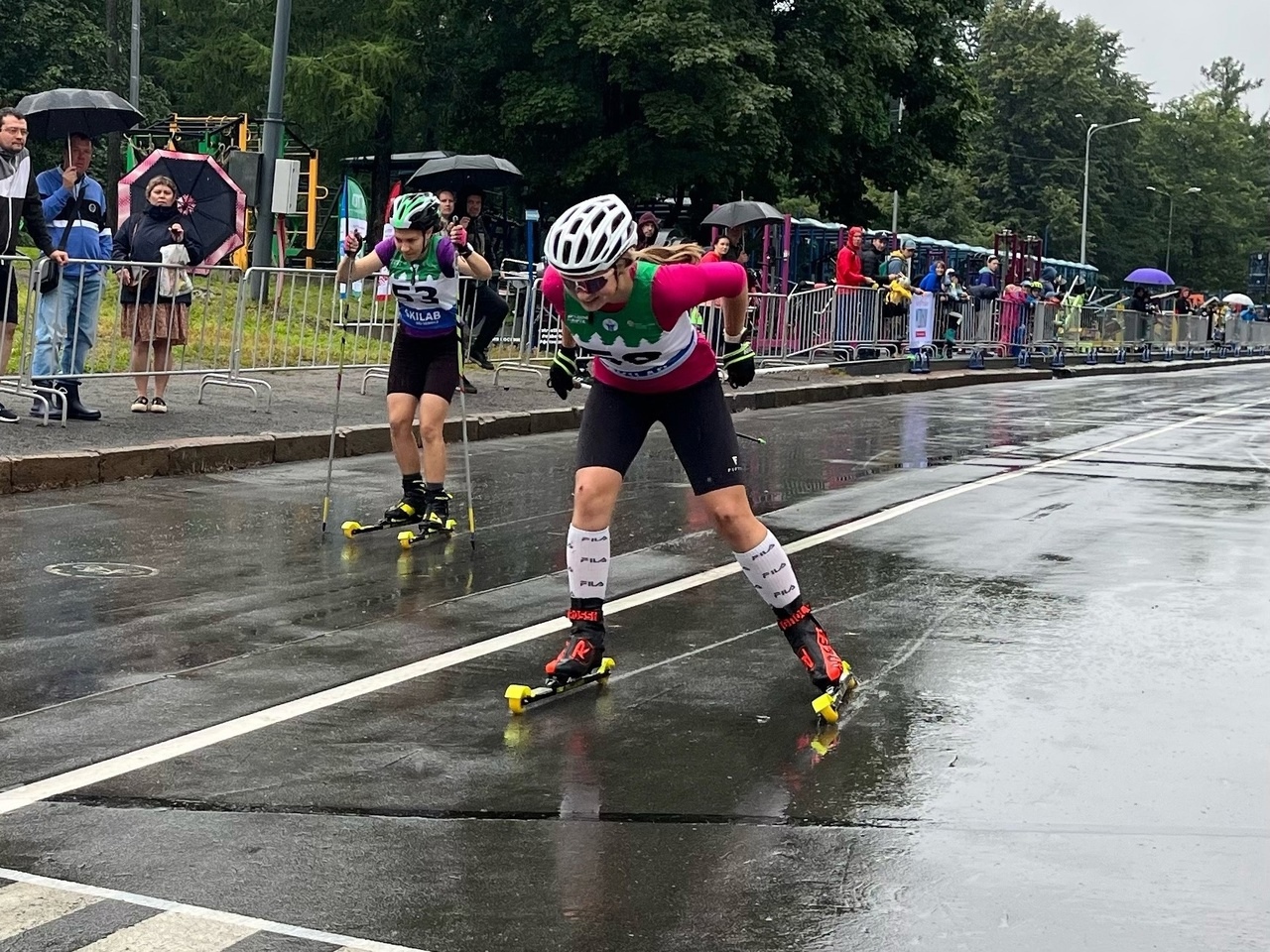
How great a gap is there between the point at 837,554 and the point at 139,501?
4.53 metres

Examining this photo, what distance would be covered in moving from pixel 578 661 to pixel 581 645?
0.07m

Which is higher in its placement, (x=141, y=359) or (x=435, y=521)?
(x=141, y=359)

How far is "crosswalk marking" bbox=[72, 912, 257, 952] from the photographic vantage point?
396 centimetres

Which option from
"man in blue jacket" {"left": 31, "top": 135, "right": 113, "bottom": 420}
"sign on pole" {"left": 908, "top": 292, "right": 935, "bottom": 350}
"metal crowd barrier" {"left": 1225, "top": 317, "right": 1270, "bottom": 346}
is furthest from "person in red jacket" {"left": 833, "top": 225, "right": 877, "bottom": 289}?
"metal crowd barrier" {"left": 1225, "top": 317, "right": 1270, "bottom": 346}

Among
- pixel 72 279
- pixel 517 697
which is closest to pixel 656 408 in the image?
pixel 517 697

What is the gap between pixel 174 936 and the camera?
4.03 meters

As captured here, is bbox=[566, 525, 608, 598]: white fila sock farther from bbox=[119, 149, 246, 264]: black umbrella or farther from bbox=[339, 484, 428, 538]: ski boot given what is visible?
bbox=[119, 149, 246, 264]: black umbrella

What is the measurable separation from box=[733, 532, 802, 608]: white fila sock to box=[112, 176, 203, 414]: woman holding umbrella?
29.4ft

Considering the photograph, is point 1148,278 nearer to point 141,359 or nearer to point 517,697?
point 141,359

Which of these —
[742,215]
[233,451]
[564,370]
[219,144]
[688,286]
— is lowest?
[233,451]

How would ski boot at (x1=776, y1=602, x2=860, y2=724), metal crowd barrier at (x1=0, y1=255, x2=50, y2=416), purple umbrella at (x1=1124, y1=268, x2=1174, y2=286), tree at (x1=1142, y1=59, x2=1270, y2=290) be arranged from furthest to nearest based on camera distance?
1. tree at (x1=1142, y1=59, x2=1270, y2=290)
2. purple umbrella at (x1=1124, y1=268, x2=1174, y2=286)
3. metal crowd barrier at (x1=0, y1=255, x2=50, y2=416)
4. ski boot at (x1=776, y1=602, x2=860, y2=724)

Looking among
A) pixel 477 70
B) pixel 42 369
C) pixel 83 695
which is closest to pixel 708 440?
pixel 83 695

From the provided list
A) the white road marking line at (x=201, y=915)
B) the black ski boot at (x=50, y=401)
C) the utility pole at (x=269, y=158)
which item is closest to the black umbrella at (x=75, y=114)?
the black ski boot at (x=50, y=401)

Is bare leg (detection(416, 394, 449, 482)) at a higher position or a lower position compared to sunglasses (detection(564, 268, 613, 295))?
lower
